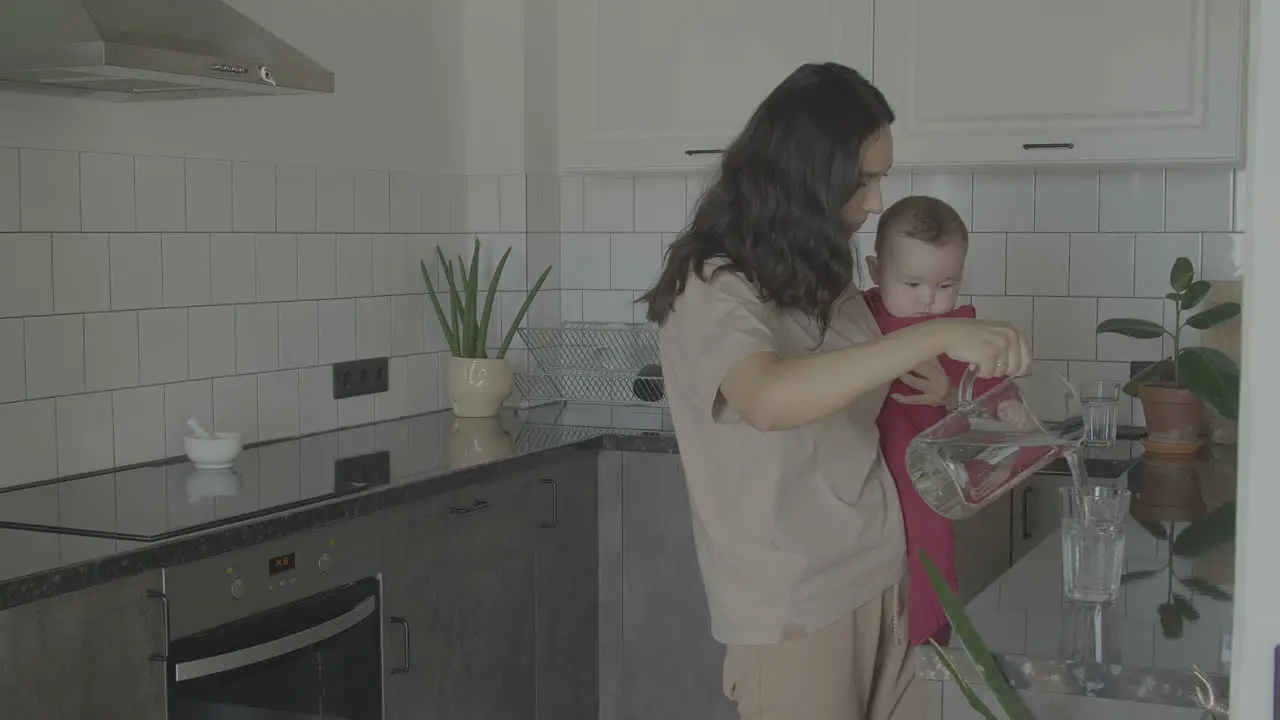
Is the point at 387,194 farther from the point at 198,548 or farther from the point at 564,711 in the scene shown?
the point at 198,548

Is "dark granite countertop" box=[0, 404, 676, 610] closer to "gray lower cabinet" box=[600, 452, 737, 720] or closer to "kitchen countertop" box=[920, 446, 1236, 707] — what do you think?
"gray lower cabinet" box=[600, 452, 737, 720]

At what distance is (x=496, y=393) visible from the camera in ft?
10.8

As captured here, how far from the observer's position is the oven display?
2.14m

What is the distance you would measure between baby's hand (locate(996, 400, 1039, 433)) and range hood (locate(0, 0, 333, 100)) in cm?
129

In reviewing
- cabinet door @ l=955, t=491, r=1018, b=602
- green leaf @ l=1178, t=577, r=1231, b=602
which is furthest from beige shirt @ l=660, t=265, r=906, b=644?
cabinet door @ l=955, t=491, r=1018, b=602

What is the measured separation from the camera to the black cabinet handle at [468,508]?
8.53ft

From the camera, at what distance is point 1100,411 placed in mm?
2949

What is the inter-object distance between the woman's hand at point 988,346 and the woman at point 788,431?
28 centimetres

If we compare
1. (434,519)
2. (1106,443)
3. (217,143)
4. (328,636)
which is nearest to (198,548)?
(328,636)

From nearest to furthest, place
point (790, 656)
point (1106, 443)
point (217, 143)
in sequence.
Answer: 1. point (790, 656)
2. point (217, 143)
3. point (1106, 443)

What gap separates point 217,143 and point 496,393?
868 millimetres

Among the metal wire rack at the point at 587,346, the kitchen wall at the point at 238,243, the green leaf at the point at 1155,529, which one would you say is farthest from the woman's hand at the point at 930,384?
the metal wire rack at the point at 587,346

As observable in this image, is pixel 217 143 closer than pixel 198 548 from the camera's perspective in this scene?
No

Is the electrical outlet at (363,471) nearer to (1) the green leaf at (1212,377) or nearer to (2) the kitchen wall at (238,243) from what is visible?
(2) the kitchen wall at (238,243)
